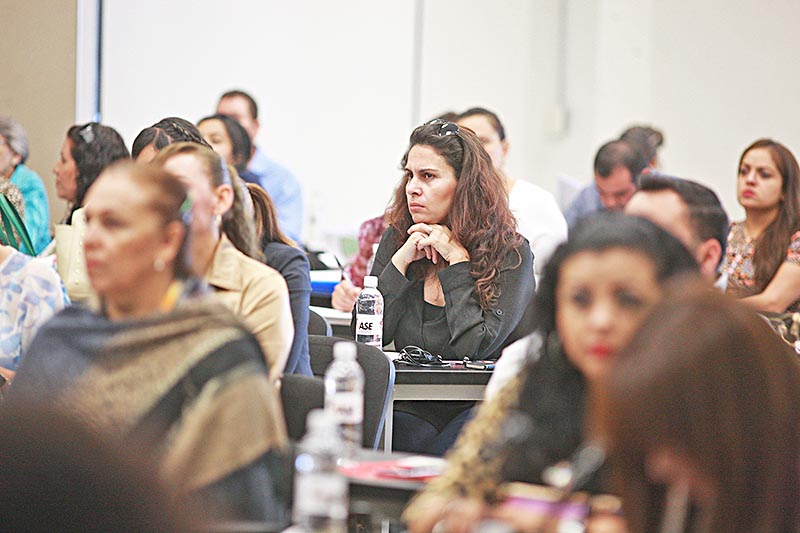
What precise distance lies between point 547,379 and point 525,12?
6895mm

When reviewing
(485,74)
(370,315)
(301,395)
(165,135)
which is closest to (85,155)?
(165,135)

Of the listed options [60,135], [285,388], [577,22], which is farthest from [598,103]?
[285,388]

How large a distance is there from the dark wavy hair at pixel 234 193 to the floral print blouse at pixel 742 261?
256cm

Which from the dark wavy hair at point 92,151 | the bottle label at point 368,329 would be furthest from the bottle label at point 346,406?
the dark wavy hair at point 92,151

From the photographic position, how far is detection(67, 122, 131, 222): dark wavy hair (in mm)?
4293

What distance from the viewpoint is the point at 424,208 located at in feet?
12.2

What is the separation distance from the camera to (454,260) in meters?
3.61

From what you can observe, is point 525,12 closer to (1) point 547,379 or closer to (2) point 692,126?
(2) point 692,126

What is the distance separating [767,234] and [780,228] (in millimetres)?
59

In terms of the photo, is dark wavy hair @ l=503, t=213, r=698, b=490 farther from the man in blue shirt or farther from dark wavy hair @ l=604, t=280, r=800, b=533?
the man in blue shirt

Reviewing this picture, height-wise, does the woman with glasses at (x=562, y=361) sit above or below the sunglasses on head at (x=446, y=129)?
below

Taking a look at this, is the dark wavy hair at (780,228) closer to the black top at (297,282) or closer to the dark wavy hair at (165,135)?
the black top at (297,282)

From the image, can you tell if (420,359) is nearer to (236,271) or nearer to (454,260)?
(454,260)

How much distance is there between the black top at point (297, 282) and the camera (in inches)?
116
